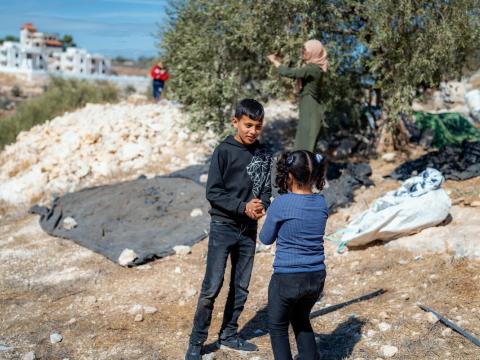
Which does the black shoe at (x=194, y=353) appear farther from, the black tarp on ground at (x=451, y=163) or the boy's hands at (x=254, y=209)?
the black tarp on ground at (x=451, y=163)

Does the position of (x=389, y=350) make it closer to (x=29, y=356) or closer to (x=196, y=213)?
(x=29, y=356)

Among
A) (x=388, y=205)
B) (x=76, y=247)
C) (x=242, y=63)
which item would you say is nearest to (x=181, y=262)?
(x=76, y=247)

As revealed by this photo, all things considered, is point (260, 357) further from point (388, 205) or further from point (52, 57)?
point (52, 57)

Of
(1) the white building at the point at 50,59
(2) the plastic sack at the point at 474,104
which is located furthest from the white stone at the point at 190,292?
(1) the white building at the point at 50,59

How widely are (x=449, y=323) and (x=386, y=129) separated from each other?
5.43 m

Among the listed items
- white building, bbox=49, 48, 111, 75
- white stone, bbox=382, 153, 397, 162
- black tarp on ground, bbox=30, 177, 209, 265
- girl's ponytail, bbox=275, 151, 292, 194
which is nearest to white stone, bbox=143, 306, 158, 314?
black tarp on ground, bbox=30, 177, 209, 265

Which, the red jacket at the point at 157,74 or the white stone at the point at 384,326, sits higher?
the red jacket at the point at 157,74

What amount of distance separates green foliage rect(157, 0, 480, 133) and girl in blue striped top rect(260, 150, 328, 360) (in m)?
4.97

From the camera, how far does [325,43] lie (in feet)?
27.1

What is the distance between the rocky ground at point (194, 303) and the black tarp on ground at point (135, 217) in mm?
222

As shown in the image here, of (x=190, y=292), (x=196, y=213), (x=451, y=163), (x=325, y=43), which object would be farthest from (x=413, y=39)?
(x=190, y=292)

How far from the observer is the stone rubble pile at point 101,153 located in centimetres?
994

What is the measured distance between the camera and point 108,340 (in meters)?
4.34

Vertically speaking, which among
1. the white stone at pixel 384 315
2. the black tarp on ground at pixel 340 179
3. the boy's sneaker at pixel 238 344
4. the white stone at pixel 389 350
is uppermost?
the black tarp on ground at pixel 340 179
